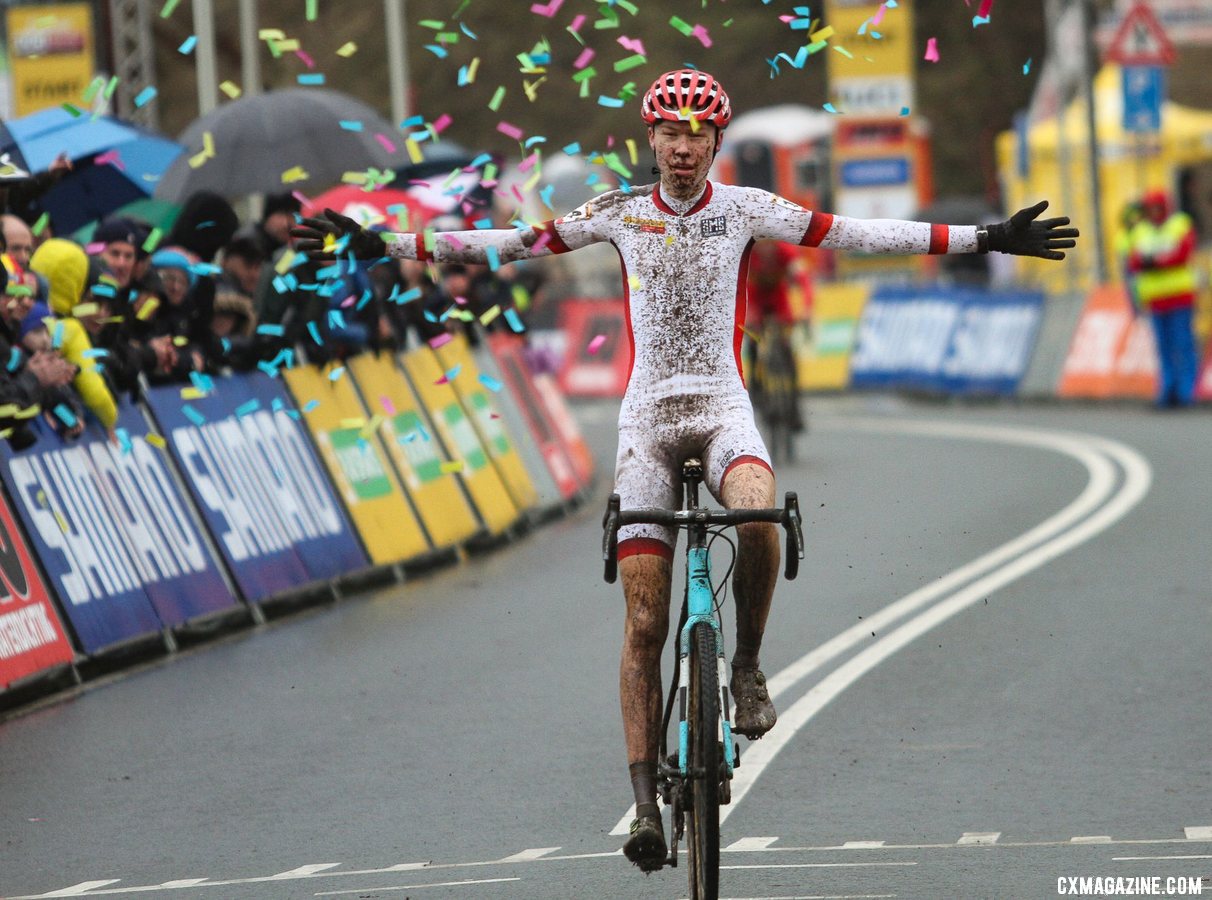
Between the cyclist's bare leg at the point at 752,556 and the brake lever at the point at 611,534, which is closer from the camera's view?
the brake lever at the point at 611,534

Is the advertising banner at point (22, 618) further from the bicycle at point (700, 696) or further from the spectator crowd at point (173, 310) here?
the bicycle at point (700, 696)

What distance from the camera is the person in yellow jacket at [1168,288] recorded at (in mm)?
25609

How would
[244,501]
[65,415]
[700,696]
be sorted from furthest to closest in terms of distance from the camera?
1. [244,501]
2. [65,415]
3. [700,696]

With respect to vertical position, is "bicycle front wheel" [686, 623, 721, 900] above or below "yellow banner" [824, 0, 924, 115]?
above

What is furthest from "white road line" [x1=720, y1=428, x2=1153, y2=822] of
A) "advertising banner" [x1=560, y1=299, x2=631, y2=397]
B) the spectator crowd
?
"advertising banner" [x1=560, y1=299, x2=631, y2=397]

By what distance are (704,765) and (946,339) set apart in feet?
80.2

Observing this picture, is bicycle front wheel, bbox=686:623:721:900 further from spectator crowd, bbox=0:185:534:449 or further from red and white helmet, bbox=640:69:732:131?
spectator crowd, bbox=0:185:534:449

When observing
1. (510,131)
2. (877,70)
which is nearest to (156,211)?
(510,131)

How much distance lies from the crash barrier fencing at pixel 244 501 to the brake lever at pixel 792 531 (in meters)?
2.93

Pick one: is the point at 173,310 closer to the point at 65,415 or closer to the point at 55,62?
the point at 65,415

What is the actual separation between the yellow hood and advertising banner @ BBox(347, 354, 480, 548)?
337 cm

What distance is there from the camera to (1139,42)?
90.3ft

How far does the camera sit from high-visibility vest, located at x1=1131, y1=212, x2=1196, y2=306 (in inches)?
1008

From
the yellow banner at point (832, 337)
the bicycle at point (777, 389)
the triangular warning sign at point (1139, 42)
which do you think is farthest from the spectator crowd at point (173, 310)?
the yellow banner at point (832, 337)
